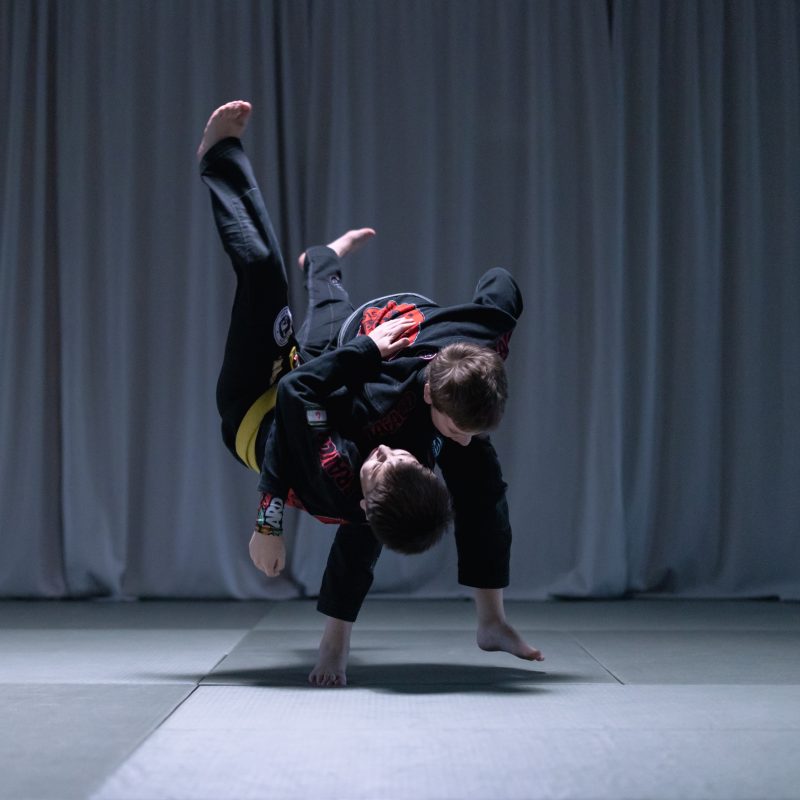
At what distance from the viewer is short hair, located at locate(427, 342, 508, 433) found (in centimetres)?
190

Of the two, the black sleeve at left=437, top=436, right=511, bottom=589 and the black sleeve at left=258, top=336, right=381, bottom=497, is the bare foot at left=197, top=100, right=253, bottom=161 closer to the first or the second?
the black sleeve at left=258, top=336, right=381, bottom=497

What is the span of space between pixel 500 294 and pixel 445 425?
467 millimetres

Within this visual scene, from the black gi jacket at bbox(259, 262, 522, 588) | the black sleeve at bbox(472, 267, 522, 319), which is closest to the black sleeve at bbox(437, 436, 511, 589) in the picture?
the black gi jacket at bbox(259, 262, 522, 588)

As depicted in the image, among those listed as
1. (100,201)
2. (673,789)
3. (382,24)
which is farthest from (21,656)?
(382,24)

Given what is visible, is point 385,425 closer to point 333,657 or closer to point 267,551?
point 267,551

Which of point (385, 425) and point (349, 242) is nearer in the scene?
point (385, 425)

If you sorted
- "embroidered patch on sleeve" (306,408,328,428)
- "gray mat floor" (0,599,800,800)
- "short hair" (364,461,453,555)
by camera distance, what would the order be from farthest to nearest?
1. "embroidered patch on sleeve" (306,408,328,428)
2. "short hair" (364,461,453,555)
3. "gray mat floor" (0,599,800,800)

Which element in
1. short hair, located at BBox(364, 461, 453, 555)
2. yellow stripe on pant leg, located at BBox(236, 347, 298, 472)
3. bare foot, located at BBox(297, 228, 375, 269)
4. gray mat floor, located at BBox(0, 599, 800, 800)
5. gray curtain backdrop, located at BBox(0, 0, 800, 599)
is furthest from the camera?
gray curtain backdrop, located at BBox(0, 0, 800, 599)

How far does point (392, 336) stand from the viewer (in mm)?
2129

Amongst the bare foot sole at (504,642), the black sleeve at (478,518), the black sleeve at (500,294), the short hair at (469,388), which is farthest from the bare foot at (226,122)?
the bare foot sole at (504,642)

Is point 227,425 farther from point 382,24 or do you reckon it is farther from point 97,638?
point 382,24

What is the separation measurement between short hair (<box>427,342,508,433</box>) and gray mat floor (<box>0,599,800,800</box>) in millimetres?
551

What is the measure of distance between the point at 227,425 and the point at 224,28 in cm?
229

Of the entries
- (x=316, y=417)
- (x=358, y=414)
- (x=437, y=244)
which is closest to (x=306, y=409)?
(x=316, y=417)
